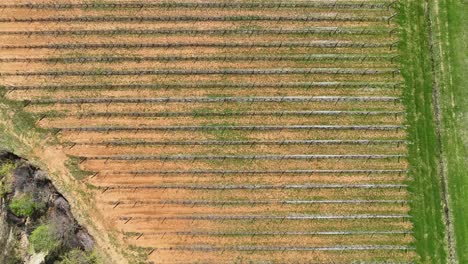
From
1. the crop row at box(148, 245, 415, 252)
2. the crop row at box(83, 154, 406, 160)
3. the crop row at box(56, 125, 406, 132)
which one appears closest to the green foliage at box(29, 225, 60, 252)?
the crop row at box(83, 154, 406, 160)

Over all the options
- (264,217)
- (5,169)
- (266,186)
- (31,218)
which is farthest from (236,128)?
(5,169)

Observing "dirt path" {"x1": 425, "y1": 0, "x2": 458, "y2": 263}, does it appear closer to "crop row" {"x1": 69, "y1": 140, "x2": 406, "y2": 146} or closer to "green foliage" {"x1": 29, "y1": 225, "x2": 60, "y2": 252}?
"crop row" {"x1": 69, "y1": 140, "x2": 406, "y2": 146}

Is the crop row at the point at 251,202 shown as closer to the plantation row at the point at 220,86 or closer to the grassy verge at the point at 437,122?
the grassy verge at the point at 437,122

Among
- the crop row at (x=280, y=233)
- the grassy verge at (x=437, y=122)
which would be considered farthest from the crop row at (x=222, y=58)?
the crop row at (x=280, y=233)

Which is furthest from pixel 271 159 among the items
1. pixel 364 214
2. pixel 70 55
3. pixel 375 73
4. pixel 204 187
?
pixel 70 55

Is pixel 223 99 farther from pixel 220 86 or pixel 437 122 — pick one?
pixel 437 122
